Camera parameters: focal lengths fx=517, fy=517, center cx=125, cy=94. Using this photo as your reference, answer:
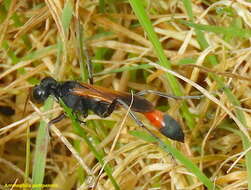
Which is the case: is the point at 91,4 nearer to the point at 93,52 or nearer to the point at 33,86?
the point at 93,52

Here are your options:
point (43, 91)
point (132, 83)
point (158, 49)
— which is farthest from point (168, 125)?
point (43, 91)

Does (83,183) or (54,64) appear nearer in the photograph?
(83,183)

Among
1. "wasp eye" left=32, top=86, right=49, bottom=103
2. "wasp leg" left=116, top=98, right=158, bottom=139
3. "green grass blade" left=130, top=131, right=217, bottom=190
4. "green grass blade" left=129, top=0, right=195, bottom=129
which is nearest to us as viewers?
"green grass blade" left=130, top=131, right=217, bottom=190

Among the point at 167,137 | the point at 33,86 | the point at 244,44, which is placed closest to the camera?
the point at 167,137

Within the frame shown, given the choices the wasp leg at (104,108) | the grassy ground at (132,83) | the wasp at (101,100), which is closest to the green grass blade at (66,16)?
the grassy ground at (132,83)

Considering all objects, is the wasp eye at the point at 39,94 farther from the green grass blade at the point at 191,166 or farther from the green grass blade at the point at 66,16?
the green grass blade at the point at 191,166

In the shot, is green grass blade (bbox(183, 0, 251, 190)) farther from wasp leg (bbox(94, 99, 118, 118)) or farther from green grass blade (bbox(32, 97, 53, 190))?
green grass blade (bbox(32, 97, 53, 190))

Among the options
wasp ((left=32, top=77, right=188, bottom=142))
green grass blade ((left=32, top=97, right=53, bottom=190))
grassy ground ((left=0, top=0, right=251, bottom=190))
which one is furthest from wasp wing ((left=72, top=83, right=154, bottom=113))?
green grass blade ((left=32, top=97, right=53, bottom=190))

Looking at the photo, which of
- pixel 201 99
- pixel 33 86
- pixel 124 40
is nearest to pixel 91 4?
pixel 124 40
